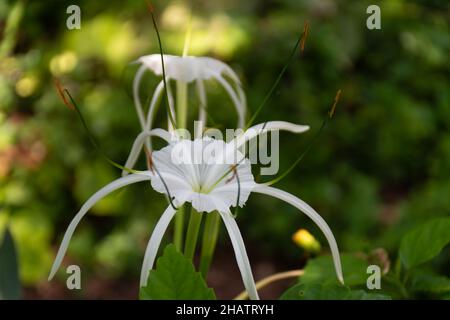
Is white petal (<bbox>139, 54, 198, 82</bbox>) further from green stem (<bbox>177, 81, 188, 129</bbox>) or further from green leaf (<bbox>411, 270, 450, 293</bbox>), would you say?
green leaf (<bbox>411, 270, 450, 293</bbox>)

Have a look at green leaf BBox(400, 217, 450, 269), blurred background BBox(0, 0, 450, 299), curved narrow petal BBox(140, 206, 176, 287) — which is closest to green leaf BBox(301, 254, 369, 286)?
green leaf BBox(400, 217, 450, 269)

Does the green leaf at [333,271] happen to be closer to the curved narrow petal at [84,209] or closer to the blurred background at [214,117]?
the curved narrow petal at [84,209]

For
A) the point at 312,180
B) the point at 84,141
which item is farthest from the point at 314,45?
the point at 84,141

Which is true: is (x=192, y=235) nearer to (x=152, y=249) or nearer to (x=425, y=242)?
(x=152, y=249)

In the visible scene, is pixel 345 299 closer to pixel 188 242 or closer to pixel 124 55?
pixel 188 242

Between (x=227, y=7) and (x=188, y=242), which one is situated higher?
(x=227, y=7)
